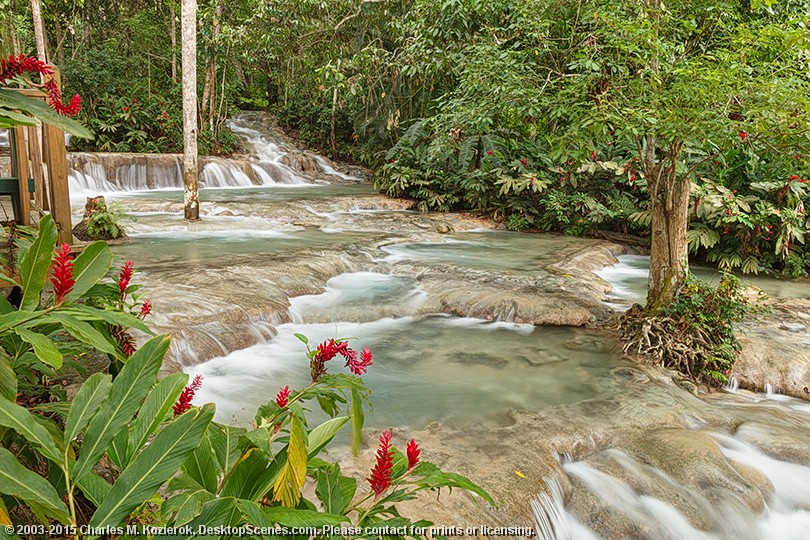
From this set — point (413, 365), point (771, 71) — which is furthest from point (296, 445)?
point (771, 71)

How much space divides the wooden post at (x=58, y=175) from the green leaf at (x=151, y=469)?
13.2ft

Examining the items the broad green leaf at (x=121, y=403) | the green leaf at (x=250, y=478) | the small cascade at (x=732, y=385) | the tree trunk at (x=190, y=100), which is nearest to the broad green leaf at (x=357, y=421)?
the green leaf at (x=250, y=478)

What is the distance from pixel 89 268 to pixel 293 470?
0.84 m

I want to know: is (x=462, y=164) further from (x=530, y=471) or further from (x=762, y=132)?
(x=530, y=471)

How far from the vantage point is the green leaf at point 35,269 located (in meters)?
1.40

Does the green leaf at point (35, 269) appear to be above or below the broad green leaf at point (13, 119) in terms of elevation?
below

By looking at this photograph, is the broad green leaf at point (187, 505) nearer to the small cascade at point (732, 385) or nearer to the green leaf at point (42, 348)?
the green leaf at point (42, 348)

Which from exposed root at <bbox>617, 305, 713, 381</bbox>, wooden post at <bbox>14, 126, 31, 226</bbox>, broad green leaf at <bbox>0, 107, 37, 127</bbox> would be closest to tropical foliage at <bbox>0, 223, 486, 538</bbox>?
broad green leaf at <bbox>0, 107, 37, 127</bbox>

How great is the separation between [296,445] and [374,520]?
0.34m

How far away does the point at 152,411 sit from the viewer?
114 centimetres

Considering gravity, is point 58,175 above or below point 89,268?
below

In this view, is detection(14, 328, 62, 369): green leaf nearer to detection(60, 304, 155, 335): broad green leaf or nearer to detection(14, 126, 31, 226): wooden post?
detection(60, 304, 155, 335): broad green leaf

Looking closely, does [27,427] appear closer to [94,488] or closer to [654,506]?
[94,488]

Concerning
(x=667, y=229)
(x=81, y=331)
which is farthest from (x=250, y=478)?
(x=667, y=229)
